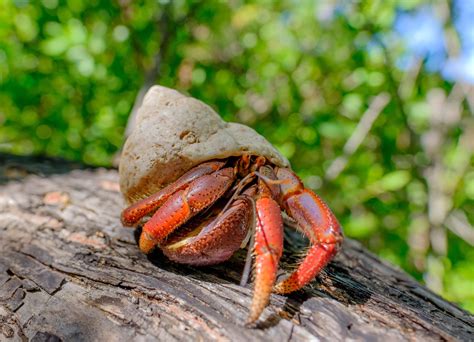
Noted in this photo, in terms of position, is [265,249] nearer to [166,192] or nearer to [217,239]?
[217,239]

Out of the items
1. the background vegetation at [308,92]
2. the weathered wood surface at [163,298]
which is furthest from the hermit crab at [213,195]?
the background vegetation at [308,92]

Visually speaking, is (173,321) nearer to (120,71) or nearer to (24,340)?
(24,340)

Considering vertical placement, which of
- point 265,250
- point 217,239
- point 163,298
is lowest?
point 163,298

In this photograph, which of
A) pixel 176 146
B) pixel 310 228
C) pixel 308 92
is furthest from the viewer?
pixel 308 92

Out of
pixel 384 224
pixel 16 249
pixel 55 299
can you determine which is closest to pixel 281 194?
pixel 55 299

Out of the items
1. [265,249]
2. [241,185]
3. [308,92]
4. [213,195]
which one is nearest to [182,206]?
[213,195]
